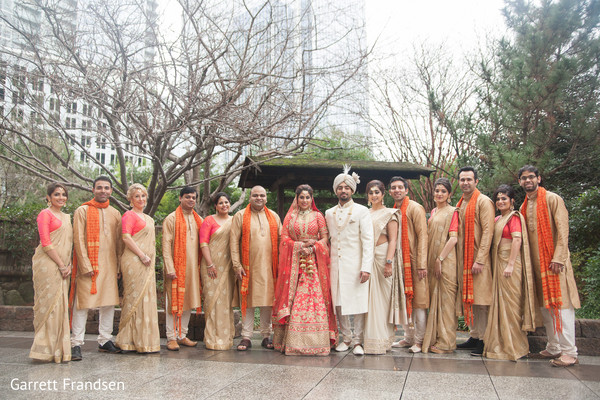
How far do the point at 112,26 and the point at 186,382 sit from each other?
459cm

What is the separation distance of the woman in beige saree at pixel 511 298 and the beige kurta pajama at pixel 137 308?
338 centimetres

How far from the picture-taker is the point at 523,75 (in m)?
6.43

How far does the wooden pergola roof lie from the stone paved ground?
3592 mm

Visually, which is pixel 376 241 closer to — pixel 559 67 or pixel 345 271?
pixel 345 271

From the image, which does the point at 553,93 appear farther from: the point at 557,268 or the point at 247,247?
the point at 247,247

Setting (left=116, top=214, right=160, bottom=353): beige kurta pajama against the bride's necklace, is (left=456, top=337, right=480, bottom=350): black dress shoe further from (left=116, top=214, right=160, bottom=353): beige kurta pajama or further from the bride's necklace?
(left=116, top=214, right=160, bottom=353): beige kurta pajama

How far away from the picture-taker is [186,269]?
530cm

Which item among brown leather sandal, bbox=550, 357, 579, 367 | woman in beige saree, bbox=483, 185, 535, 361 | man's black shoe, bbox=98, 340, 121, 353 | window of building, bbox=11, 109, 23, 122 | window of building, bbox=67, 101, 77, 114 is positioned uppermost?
window of building, bbox=11, 109, 23, 122

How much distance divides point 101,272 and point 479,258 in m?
3.87

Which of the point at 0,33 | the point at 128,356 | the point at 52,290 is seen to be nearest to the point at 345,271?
the point at 128,356

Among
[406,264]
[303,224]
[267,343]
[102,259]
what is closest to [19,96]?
[102,259]

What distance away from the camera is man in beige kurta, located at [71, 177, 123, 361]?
4.71 meters

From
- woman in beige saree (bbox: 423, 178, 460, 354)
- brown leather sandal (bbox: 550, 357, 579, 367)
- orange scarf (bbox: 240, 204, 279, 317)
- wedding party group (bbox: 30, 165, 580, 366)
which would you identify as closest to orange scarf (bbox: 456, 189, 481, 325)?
wedding party group (bbox: 30, 165, 580, 366)

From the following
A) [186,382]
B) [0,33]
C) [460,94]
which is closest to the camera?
[186,382]
